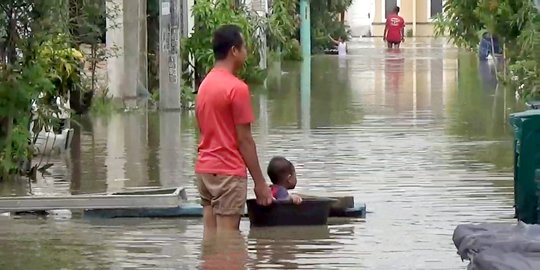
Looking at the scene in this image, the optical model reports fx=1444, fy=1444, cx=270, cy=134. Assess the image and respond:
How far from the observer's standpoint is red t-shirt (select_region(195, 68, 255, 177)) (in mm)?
8836

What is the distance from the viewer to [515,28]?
826 inches

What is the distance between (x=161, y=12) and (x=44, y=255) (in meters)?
13.4

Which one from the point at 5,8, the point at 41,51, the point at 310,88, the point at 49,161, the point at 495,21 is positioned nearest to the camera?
the point at 5,8

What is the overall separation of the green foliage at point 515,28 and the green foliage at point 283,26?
7142 millimetres

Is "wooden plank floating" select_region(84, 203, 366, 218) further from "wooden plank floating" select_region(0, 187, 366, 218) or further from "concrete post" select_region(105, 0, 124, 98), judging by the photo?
"concrete post" select_region(105, 0, 124, 98)

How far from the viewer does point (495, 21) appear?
2153 cm

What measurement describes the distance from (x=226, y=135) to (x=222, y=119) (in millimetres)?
104

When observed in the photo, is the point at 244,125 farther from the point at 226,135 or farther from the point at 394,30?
the point at 394,30

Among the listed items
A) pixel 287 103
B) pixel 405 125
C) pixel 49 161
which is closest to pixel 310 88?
pixel 287 103

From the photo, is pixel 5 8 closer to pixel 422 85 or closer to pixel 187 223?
pixel 187 223

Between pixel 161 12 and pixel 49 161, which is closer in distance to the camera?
pixel 49 161

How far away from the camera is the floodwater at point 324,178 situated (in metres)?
9.45

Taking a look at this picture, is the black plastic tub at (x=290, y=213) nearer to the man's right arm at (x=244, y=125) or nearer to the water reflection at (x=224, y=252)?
the water reflection at (x=224, y=252)

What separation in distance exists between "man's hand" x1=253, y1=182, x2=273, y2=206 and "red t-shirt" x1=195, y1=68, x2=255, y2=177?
28cm
